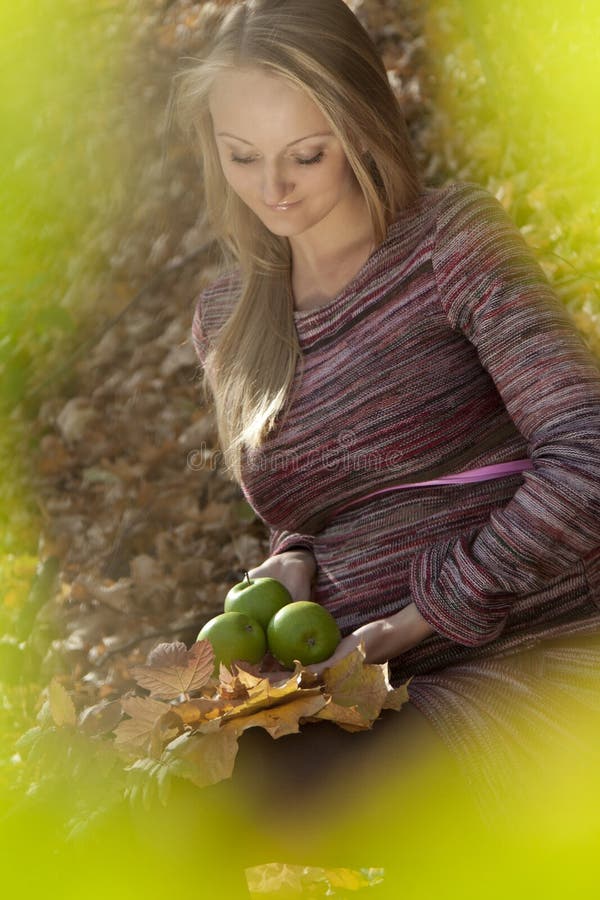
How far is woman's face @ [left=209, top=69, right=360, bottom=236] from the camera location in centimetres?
189

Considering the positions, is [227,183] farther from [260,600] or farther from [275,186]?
[260,600]

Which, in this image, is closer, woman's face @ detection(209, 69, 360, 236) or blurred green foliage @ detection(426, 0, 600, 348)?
woman's face @ detection(209, 69, 360, 236)

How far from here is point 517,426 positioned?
1843mm

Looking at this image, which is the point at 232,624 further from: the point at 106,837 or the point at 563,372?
the point at 563,372

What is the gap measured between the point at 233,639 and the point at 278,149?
2.90 feet

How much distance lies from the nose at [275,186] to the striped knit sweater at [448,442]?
0.69 feet

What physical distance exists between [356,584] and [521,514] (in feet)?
1.40

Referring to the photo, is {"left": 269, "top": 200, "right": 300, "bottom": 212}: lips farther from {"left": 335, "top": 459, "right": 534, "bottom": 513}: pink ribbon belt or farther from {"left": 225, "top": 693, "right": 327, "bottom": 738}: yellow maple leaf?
{"left": 225, "top": 693, "right": 327, "bottom": 738}: yellow maple leaf

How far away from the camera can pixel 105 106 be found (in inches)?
184

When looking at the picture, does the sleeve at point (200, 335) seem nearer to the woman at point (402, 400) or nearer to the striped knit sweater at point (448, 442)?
the woman at point (402, 400)

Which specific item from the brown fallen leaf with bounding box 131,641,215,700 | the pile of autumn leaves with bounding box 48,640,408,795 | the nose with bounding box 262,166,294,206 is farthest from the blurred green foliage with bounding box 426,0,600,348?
the brown fallen leaf with bounding box 131,641,215,700

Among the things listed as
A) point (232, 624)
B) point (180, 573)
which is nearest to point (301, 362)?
point (232, 624)

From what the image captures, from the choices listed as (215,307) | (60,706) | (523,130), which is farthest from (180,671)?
(523,130)

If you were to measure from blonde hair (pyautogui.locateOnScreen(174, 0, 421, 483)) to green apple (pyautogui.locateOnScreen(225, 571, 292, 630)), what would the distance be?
1.03 ft
